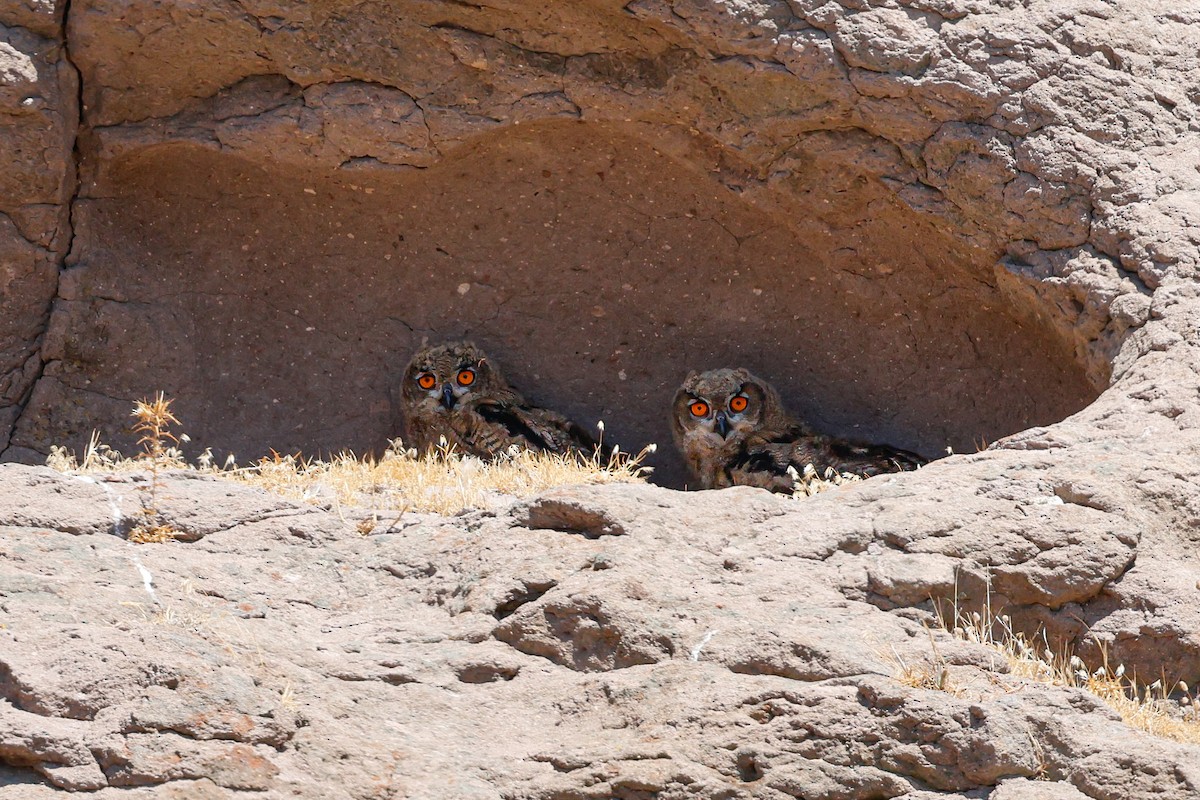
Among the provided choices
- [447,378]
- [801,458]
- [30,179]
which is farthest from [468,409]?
[30,179]

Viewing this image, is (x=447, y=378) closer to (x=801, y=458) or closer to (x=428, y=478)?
(x=428, y=478)

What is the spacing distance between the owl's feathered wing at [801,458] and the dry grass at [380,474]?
74cm

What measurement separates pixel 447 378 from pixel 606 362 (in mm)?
1002

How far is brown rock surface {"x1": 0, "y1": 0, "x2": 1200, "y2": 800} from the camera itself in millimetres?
4148

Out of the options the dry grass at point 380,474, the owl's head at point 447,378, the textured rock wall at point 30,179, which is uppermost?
the textured rock wall at point 30,179

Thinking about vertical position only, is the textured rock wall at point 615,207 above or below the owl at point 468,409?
above

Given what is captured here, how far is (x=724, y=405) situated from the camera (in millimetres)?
8352

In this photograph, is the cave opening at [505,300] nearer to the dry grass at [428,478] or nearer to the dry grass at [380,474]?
the dry grass at [380,474]

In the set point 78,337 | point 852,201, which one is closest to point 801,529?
point 852,201

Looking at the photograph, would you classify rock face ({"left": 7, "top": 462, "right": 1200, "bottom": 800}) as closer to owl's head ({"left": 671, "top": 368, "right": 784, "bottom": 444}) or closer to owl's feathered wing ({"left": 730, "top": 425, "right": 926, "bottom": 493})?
owl's feathered wing ({"left": 730, "top": 425, "right": 926, "bottom": 493})

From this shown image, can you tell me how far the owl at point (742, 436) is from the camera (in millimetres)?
8031

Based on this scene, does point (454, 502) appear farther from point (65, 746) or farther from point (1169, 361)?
point (1169, 361)

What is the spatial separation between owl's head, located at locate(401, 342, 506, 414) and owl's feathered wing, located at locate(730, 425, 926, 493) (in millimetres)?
1634

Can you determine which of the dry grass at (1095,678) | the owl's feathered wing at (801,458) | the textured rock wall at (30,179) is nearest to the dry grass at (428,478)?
the owl's feathered wing at (801,458)
